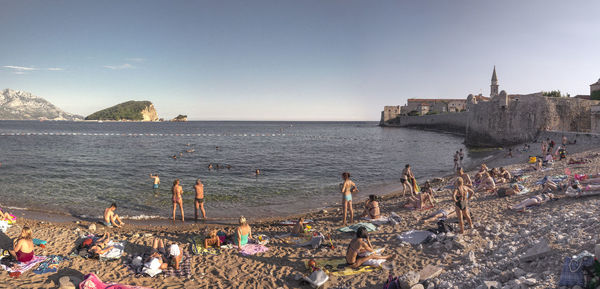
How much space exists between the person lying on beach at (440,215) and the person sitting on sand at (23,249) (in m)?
9.60

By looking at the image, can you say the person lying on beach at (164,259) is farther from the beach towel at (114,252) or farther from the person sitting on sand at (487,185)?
the person sitting on sand at (487,185)

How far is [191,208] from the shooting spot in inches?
494

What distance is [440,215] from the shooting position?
8789mm

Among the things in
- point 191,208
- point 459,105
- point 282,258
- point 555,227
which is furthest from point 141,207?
point 459,105

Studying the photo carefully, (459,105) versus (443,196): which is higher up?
(459,105)

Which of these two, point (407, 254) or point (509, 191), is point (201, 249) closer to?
point (407, 254)

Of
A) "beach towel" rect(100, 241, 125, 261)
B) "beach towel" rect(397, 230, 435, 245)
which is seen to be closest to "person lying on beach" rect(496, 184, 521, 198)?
"beach towel" rect(397, 230, 435, 245)

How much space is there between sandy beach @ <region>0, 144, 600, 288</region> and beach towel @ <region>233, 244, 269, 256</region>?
16 cm

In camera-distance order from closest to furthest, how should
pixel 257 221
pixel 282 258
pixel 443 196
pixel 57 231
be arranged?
pixel 282 258 → pixel 57 231 → pixel 257 221 → pixel 443 196

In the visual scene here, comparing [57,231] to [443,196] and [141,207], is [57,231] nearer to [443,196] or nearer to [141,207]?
[141,207]

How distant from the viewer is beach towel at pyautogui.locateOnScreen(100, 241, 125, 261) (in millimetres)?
6844

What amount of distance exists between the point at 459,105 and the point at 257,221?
107 meters

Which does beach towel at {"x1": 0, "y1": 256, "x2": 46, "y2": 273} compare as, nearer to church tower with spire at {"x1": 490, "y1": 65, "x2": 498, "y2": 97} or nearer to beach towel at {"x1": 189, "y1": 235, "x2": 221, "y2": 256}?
beach towel at {"x1": 189, "y1": 235, "x2": 221, "y2": 256}

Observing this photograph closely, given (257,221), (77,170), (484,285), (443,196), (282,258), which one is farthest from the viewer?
(77,170)
